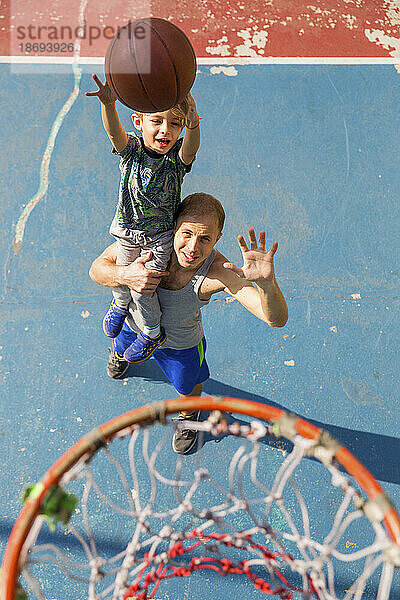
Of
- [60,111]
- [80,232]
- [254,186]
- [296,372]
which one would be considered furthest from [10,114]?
[296,372]

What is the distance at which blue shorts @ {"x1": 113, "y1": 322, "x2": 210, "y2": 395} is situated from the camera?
271 centimetres

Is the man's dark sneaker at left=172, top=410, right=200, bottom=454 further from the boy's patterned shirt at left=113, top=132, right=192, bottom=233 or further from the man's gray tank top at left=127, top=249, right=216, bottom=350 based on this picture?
the boy's patterned shirt at left=113, top=132, right=192, bottom=233

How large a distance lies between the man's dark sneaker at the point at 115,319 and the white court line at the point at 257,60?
2.66 meters

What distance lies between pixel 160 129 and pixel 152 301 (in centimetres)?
74

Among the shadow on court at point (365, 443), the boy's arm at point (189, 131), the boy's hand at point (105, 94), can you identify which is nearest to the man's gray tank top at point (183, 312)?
the boy's arm at point (189, 131)

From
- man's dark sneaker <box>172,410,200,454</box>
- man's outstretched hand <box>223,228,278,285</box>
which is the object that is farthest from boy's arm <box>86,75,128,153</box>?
man's dark sneaker <box>172,410,200,454</box>

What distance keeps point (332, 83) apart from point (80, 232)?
238 centimetres

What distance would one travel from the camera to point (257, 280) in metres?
2.16

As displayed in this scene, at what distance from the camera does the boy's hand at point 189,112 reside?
7.52 feet

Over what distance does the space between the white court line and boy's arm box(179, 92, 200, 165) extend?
2419 millimetres

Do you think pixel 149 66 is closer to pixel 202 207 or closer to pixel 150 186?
pixel 150 186

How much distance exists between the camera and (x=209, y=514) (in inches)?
90.0

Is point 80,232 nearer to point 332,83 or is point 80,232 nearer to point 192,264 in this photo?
point 192,264

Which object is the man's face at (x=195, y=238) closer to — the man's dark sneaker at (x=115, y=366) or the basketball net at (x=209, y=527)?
the basketball net at (x=209, y=527)
